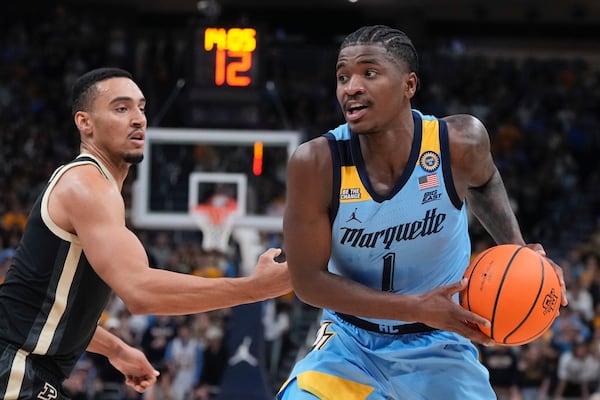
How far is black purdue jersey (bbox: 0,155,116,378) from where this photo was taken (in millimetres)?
3586

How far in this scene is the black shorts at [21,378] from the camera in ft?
11.5

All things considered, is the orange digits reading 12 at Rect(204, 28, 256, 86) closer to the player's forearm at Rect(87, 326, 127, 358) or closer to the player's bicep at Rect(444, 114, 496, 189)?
the player's forearm at Rect(87, 326, 127, 358)

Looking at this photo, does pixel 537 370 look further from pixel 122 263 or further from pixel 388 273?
pixel 122 263

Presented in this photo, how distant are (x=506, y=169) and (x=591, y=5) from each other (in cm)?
558

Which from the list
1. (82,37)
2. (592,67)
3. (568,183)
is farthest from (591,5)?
(82,37)

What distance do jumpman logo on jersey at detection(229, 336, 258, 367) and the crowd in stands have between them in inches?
17.0

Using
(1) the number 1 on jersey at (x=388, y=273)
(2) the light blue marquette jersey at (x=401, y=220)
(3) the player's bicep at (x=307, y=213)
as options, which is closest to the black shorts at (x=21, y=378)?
(3) the player's bicep at (x=307, y=213)

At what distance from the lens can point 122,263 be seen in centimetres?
348

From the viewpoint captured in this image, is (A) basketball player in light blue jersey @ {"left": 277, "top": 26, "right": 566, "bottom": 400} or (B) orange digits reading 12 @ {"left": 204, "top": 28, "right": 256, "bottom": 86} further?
(B) orange digits reading 12 @ {"left": 204, "top": 28, "right": 256, "bottom": 86}

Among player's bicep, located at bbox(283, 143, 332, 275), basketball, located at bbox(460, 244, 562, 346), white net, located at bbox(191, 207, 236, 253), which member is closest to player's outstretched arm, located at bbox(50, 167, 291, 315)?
player's bicep, located at bbox(283, 143, 332, 275)

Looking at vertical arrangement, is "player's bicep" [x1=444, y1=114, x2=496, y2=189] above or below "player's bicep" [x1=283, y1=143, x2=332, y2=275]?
above

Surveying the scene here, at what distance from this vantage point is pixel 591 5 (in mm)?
19766

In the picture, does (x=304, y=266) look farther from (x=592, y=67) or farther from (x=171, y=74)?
(x=592, y=67)

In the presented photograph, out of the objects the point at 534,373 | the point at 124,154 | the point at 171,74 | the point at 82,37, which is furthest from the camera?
the point at 82,37
